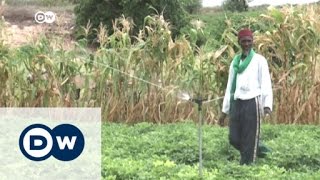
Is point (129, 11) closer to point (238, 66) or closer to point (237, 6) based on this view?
point (237, 6)

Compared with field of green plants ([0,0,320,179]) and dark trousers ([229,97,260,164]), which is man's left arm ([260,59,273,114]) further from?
field of green plants ([0,0,320,179])

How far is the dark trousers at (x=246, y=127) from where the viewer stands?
6652 millimetres

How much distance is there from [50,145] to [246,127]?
184 centimetres

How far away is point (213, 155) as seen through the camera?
23.2 feet

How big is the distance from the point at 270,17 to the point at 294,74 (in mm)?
862

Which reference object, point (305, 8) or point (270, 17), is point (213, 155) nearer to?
point (270, 17)

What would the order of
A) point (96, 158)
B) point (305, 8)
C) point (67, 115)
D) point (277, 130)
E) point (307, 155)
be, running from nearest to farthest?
point (96, 158) → point (307, 155) → point (277, 130) → point (67, 115) → point (305, 8)

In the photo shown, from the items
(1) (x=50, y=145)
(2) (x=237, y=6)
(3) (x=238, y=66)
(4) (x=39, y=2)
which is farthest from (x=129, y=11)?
(1) (x=50, y=145)

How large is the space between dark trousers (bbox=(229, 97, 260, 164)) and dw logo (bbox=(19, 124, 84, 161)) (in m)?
1.46

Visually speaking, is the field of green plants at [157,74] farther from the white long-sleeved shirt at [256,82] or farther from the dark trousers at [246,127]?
the white long-sleeved shirt at [256,82]

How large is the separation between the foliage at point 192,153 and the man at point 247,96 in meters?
0.22

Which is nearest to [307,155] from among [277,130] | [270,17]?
[277,130]

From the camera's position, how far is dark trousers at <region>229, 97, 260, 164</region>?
6652mm

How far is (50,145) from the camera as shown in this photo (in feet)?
19.9
